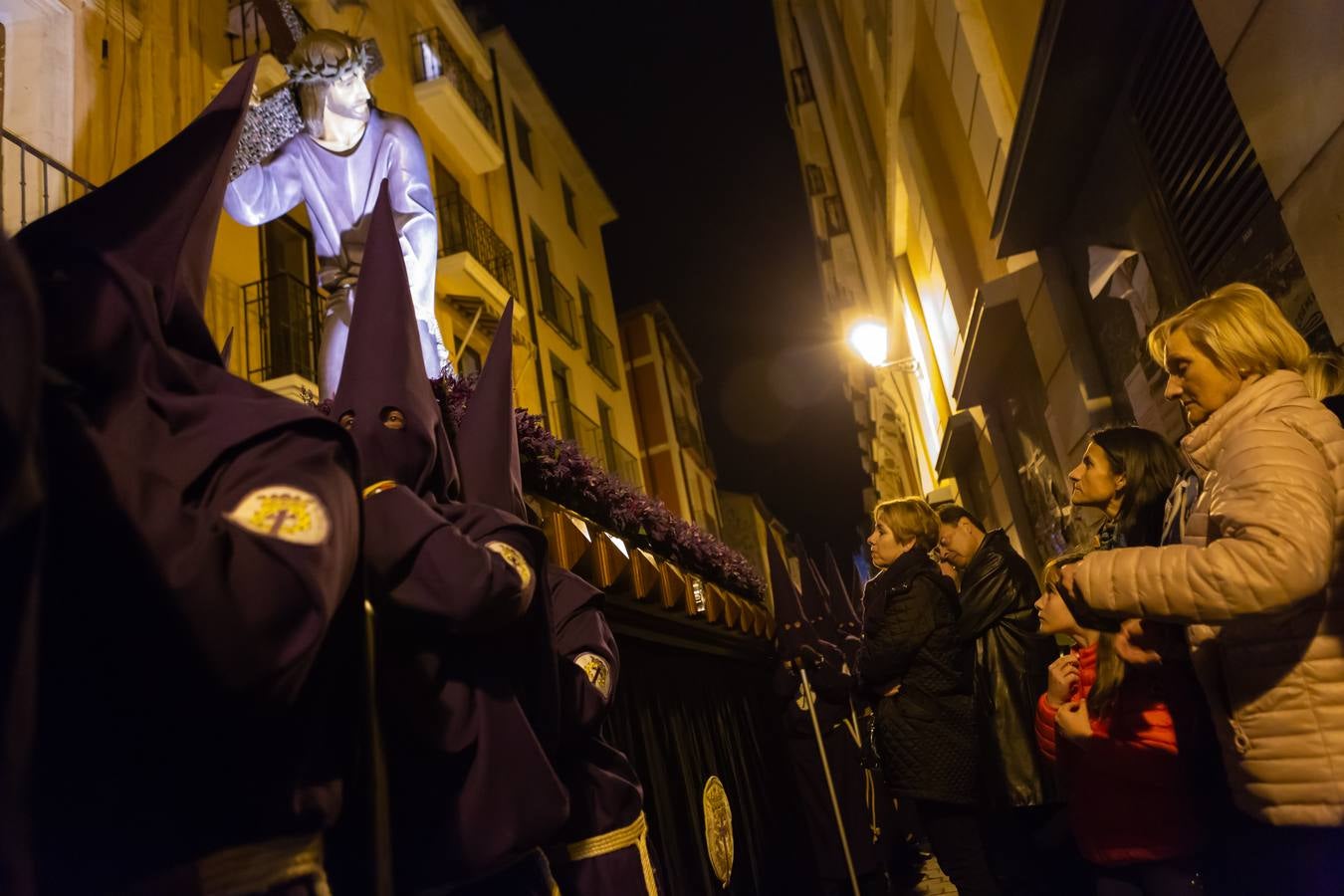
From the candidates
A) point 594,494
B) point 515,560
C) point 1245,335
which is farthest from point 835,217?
point 515,560

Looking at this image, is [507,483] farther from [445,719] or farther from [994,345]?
[994,345]

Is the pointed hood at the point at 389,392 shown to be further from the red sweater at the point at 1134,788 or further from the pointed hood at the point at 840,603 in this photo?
the pointed hood at the point at 840,603

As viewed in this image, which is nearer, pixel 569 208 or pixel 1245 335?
pixel 1245 335

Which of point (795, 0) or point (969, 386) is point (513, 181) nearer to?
point (795, 0)

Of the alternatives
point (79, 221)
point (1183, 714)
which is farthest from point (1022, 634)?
point (79, 221)

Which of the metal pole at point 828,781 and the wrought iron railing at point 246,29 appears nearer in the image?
the metal pole at point 828,781

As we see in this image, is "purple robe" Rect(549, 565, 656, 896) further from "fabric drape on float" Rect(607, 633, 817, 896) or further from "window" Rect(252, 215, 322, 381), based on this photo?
"window" Rect(252, 215, 322, 381)

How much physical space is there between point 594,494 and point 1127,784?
106 inches

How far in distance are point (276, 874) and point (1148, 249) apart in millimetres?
4354

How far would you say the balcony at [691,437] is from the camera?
25.6m

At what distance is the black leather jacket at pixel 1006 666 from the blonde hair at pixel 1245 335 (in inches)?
70.0

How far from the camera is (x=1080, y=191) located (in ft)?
16.6

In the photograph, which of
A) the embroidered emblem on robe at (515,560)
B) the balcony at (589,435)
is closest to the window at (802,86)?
the balcony at (589,435)

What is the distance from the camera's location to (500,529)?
1.87 metres
